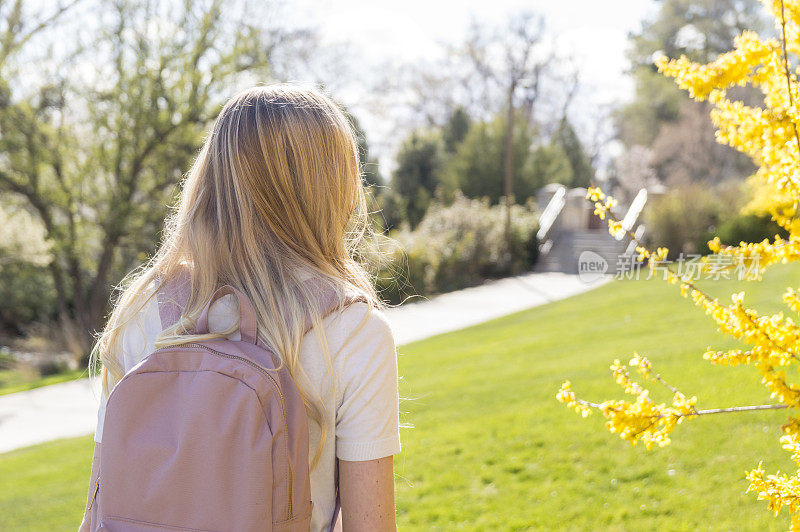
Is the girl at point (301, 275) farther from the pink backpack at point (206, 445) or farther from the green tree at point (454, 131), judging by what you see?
the green tree at point (454, 131)

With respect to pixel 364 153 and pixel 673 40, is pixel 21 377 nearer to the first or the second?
pixel 364 153

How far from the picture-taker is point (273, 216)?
130cm

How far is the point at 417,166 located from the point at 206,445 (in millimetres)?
25329

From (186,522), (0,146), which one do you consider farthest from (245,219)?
(0,146)

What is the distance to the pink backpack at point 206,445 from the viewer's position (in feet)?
3.70

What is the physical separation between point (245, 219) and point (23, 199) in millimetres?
14350

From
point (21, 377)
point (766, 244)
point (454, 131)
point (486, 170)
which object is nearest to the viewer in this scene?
point (766, 244)

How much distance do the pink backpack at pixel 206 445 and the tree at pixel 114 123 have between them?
1277cm

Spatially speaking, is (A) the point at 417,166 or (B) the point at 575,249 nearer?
(B) the point at 575,249

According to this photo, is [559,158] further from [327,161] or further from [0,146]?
[327,161]

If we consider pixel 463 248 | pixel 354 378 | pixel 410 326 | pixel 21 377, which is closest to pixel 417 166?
pixel 463 248

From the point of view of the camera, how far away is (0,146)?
12.9 m

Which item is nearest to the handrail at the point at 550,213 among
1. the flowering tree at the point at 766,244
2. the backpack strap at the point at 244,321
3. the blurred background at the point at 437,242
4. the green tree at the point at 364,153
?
the blurred background at the point at 437,242

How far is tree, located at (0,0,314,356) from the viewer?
1319 centimetres
